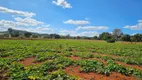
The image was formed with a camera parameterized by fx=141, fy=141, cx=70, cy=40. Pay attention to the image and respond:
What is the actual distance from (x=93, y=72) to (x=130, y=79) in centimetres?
218

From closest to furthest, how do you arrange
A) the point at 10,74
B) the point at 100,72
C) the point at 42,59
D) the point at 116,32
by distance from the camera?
the point at 10,74
the point at 100,72
the point at 42,59
the point at 116,32

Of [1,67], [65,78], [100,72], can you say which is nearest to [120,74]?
[100,72]

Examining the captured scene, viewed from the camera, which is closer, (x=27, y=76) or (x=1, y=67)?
(x=27, y=76)

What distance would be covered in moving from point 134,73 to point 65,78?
192 inches

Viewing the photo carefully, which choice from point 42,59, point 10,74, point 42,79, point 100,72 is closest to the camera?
point 42,79

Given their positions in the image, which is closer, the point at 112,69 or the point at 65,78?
the point at 65,78

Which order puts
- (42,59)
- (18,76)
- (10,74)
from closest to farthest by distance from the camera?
(18,76) → (10,74) → (42,59)

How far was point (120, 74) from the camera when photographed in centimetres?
893

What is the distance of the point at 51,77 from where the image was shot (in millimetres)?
6934

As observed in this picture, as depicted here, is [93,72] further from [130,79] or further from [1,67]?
[1,67]

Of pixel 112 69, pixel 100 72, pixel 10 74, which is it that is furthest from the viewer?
pixel 112 69

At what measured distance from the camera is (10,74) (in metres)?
7.79

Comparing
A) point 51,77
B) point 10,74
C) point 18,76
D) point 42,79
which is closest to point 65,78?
point 51,77

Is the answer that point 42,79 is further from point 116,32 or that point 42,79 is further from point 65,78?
point 116,32
